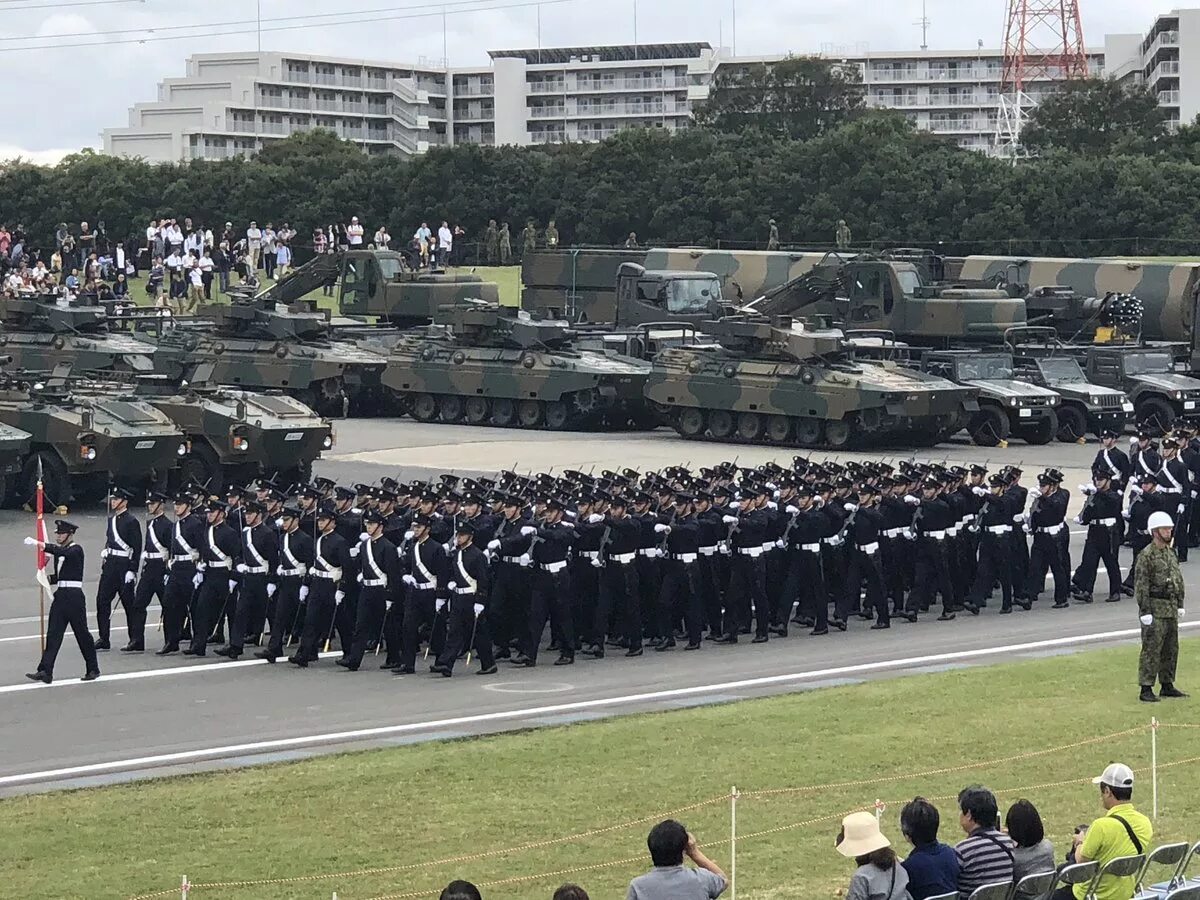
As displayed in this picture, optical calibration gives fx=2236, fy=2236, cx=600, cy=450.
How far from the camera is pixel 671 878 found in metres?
9.26

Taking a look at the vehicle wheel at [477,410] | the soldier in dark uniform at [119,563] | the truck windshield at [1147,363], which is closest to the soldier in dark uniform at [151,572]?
the soldier in dark uniform at [119,563]

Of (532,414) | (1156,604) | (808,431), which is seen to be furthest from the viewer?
(532,414)

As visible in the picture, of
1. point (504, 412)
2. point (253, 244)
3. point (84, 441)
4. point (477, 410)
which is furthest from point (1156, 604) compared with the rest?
point (253, 244)

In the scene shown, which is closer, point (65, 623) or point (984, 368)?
point (65, 623)

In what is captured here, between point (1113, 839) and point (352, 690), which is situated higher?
point (1113, 839)

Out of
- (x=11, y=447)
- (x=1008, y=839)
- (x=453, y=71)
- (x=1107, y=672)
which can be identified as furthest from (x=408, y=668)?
(x=453, y=71)

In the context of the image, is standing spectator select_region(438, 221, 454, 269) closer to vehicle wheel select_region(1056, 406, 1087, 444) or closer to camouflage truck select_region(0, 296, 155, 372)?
camouflage truck select_region(0, 296, 155, 372)

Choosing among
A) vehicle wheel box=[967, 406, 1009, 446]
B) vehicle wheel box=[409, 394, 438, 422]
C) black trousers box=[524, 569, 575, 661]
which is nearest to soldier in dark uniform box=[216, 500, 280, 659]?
black trousers box=[524, 569, 575, 661]

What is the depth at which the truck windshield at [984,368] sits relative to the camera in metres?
38.8

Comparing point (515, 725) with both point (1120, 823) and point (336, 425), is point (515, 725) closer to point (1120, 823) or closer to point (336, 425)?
point (1120, 823)

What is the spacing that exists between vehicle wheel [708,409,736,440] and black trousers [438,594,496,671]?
65.2 feet

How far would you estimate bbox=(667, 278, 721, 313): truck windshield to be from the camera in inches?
1885

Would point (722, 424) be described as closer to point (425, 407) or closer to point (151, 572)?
point (425, 407)

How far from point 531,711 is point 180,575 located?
473cm
